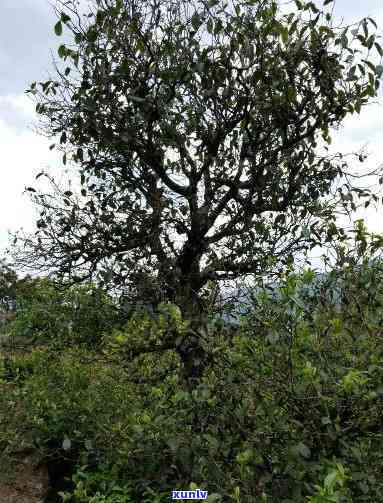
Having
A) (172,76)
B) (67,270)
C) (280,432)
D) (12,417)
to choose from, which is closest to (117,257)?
(67,270)

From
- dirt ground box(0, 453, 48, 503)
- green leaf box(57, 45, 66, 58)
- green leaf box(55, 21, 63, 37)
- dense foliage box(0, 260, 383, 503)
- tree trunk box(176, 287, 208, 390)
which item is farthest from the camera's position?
dirt ground box(0, 453, 48, 503)

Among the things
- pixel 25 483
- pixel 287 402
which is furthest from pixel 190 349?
pixel 25 483

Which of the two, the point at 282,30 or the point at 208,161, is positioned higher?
the point at 282,30

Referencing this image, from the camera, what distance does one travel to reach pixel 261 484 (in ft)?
12.2

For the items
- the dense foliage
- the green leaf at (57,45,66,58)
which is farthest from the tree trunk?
the green leaf at (57,45,66,58)

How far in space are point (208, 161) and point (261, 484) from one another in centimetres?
446

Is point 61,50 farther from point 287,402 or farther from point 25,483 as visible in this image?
point 25,483

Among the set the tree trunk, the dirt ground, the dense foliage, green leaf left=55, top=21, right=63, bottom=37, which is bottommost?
the dirt ground

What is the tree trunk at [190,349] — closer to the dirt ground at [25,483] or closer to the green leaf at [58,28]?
the dirt ground at [25,483]

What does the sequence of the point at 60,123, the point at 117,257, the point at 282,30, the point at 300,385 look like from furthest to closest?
the point at 60,123 < the point at 117,257 < the point at 282,30 < the point at 300,385

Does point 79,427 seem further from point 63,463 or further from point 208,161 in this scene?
point 208,161

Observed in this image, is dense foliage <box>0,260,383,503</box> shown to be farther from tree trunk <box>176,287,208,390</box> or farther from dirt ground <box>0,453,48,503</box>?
dirt ground <box>0,453,48,503</box>

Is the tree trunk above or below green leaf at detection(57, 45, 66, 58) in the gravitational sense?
below

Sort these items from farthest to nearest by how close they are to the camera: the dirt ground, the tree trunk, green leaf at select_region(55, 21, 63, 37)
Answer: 1. the dirt ground
2. green leaf at select_region(55, 21, 63, 37)
3. the tree trunk
